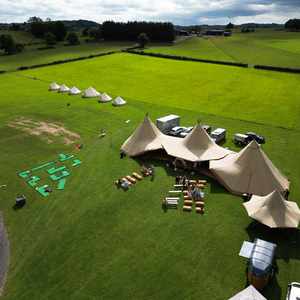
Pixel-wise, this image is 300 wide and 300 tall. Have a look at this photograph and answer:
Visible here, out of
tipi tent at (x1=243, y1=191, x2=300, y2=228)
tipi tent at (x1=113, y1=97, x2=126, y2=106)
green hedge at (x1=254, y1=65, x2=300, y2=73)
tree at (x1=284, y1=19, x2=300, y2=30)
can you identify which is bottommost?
tipi tent at (x1=113, y1=97, x2=126, y2=106)

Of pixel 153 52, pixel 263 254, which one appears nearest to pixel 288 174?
pixel 263 254

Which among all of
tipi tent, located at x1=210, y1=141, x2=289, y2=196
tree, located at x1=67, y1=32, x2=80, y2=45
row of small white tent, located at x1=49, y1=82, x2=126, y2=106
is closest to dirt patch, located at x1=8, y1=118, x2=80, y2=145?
row of small white tent, located at x1=49, y1=82, x2=126, y2=106

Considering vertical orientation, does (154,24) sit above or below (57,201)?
above

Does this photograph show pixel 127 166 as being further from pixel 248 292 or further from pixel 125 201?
pixel 248 292

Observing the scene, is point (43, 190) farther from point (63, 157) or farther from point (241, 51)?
point (241, 51)

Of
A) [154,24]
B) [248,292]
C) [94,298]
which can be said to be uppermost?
[154,24]

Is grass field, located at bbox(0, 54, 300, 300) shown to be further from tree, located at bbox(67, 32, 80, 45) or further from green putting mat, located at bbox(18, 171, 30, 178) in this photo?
tree, located at bbox(67, 32, 80, 45)
